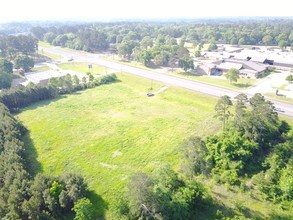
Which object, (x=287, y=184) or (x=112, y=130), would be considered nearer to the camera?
(x=287, y=184)

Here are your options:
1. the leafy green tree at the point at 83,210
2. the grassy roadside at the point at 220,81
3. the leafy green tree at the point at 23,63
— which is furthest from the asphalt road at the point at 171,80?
the leafy green tree at the point at 83,210

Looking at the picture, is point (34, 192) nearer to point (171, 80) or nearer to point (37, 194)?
point (37, 194)

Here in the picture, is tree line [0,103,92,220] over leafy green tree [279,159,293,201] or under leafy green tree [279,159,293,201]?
under

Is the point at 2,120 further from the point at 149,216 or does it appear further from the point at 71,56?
the point at 71,56

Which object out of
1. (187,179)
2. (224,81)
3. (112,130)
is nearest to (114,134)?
(112,130)

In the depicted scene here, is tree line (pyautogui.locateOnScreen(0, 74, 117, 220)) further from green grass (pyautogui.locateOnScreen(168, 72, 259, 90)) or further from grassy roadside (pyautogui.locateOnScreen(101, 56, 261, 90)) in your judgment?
grassy roadside (pyautogui.locateOnScreen(101, 56, 261, 90))

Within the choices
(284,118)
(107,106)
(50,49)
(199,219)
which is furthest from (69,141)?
(50,49)

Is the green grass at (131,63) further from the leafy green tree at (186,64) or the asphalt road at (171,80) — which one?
the leafy green tree at (186,64)

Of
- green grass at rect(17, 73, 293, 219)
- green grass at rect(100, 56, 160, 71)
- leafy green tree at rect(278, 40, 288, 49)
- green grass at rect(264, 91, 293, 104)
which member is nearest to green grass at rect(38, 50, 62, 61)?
green grass at rect(100, 56, 160, 71)
